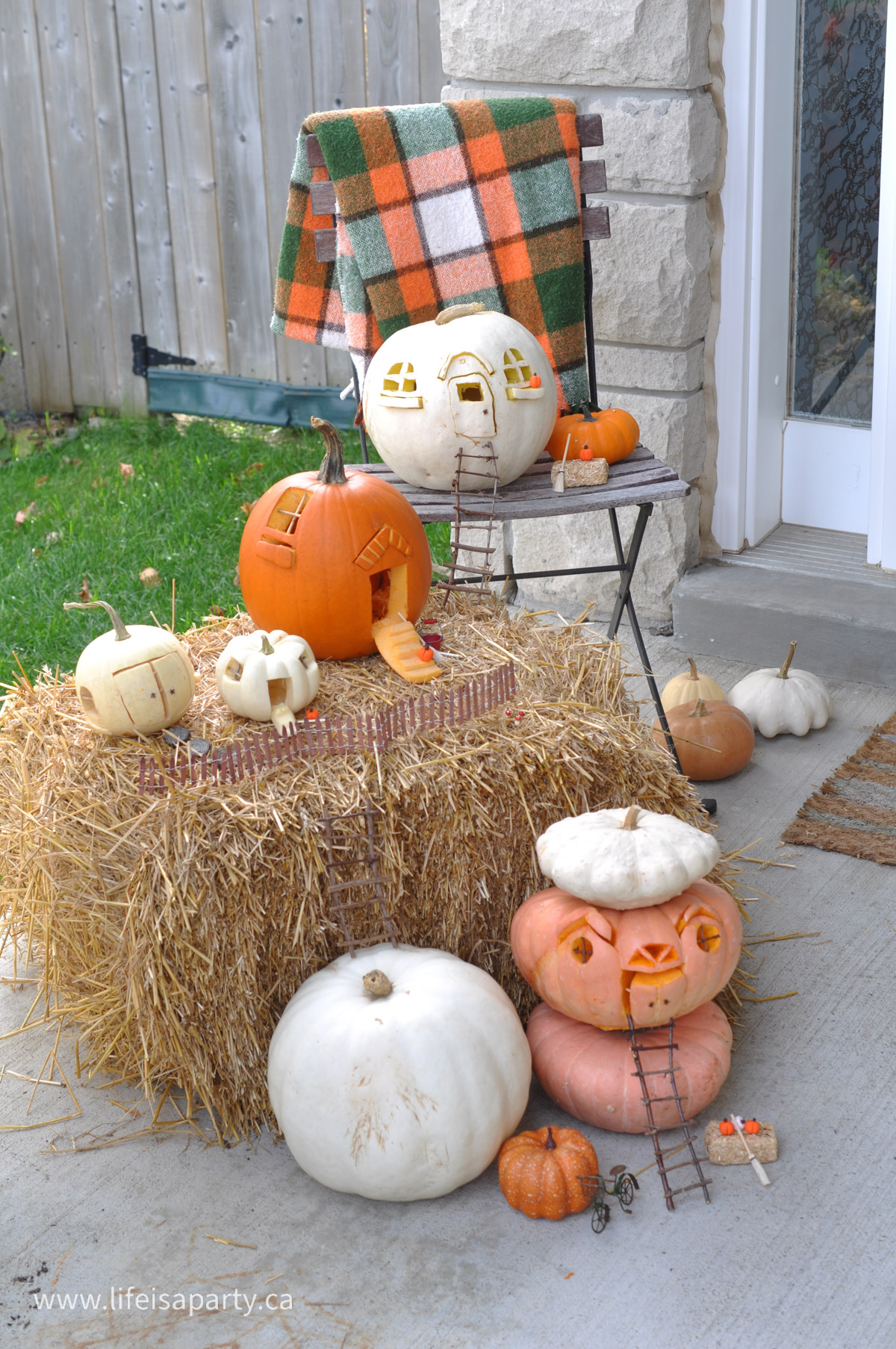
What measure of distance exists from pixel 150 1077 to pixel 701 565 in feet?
8.00

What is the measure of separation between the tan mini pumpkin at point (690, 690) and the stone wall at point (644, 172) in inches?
25.9

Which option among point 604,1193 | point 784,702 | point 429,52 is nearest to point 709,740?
point 784,702

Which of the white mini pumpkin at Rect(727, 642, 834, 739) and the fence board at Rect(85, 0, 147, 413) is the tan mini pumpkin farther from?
the fence board at Rect(85, 0, 147, 413)

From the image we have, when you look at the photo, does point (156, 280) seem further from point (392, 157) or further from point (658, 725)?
point (658, 725)

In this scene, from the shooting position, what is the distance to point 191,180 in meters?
5.54

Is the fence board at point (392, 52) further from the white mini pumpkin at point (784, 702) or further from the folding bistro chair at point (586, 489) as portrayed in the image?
the white mini pumpkin at point (784, 702)

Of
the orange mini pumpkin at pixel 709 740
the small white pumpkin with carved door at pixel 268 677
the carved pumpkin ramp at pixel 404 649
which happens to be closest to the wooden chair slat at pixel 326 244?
the carved pumpkin ramp at pixel 404 649

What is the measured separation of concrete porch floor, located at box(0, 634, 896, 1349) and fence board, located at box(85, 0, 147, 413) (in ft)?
13.9

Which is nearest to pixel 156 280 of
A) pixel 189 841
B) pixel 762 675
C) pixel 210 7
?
pixel 210 7

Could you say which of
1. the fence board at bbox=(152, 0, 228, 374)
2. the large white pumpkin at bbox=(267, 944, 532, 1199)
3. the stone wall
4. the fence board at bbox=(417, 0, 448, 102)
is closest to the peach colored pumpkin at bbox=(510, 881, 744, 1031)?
the large white pumpkin at bbox=(267, 944, 532, 1199)

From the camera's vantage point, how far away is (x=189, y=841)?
2041 millimetres

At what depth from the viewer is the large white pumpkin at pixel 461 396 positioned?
2748 mm

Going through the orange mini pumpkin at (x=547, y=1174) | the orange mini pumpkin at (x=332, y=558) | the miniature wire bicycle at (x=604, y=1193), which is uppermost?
the orange mini pumpkin at (x=332, y=558)

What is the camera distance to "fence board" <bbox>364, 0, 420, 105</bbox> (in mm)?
4930
